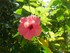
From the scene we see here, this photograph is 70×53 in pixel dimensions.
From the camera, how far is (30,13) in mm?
1761

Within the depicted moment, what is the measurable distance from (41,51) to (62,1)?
0.43m

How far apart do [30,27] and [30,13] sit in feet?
0.92

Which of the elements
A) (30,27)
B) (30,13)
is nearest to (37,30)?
(30,27)

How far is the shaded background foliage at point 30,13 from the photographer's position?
1.74m

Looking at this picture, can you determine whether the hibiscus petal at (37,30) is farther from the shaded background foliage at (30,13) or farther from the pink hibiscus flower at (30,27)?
the shaded background foliage at (30,13)

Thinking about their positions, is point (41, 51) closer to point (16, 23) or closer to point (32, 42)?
point (32, 42)

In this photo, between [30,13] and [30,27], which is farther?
[30,13]

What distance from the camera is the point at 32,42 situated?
1.81 m

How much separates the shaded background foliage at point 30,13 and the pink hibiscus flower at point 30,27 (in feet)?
0.61

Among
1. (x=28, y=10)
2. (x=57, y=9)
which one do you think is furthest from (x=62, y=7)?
(x=28, y=10)

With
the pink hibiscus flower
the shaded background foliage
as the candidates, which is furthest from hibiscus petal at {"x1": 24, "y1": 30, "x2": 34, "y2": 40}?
the shaded background foliage

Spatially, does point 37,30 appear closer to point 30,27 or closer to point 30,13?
point 30,27

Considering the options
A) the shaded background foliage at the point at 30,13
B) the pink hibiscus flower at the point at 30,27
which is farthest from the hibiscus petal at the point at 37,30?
the shaded background foliage at the point at 30,13

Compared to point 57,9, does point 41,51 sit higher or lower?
lower
